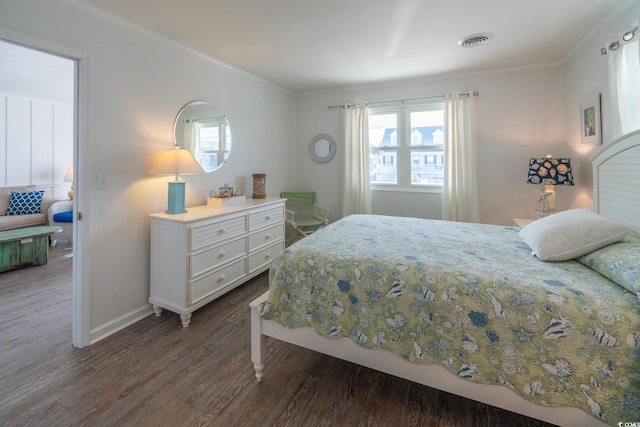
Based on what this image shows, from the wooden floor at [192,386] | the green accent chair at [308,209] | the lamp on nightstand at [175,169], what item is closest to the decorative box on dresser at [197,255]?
the lamp on nightstand at [175,169]

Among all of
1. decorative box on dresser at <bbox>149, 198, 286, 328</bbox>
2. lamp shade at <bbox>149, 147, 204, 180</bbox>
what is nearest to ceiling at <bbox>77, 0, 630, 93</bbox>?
lamp shade at <bbox>149, 147, 204, 180</bbox>

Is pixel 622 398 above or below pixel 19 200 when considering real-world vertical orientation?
below

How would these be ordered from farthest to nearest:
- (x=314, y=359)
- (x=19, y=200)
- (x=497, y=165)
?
1. (x=19, y=200)
2. (x=497, y=165)
3. (x=314, y=359)

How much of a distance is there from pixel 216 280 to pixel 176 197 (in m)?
0.83

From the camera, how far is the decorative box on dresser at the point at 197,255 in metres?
2.32

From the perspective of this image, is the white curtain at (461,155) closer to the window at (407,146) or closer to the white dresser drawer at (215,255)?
the window at (407,146)

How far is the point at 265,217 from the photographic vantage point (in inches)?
128

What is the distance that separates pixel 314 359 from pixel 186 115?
2.53m

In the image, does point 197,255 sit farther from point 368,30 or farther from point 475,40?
point 475,40

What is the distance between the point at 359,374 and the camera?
5.91 ft

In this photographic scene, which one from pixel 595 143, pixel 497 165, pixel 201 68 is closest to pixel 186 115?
pixel 201 68

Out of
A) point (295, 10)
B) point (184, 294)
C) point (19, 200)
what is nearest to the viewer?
point (295, 10)

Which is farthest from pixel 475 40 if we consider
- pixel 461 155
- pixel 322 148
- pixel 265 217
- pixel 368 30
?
pixel 265 217

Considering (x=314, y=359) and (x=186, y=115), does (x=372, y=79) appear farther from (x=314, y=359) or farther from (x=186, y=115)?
(x=314, y=359)
